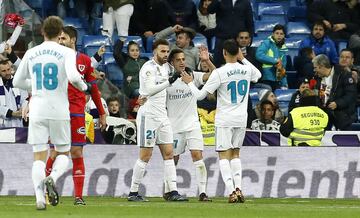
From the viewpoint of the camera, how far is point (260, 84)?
→ 25688 mm

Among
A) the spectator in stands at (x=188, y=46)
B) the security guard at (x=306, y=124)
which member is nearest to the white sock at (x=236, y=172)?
the security guard at (x=306, y=124)

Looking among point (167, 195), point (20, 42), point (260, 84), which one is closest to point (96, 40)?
point (20, 42)

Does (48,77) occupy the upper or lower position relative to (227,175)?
upper

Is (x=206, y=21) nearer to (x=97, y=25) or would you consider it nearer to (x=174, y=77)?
(x=97, y=25)

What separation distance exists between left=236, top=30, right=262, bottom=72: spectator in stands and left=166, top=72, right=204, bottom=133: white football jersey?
5.52 meters

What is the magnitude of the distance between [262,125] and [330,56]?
13.1ft

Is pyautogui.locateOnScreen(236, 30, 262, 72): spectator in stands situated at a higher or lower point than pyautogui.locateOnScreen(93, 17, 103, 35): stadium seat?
lower

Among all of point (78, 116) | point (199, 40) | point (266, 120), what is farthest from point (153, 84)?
point (199, 40)

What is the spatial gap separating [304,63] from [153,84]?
7.42 meters

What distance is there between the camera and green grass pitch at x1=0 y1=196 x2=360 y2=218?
15.2 metres

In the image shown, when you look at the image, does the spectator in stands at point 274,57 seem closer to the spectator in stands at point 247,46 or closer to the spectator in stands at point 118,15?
the spectator in stands at point 247,46

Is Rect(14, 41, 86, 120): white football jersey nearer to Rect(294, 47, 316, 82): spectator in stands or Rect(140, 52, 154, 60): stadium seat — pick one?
Rect(140, 52, 154, 60): stadium seat

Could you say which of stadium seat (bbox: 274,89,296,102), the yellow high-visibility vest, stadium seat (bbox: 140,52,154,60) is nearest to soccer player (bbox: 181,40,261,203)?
the yellow high-visibility vest

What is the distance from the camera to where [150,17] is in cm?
2739
